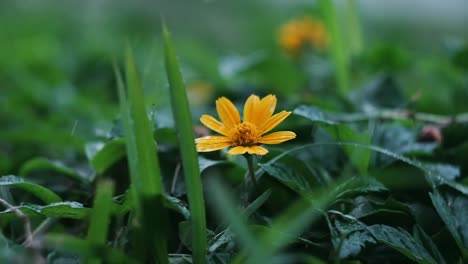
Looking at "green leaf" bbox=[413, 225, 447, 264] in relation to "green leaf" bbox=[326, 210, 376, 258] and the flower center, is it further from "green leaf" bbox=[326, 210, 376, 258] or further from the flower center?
the flower center

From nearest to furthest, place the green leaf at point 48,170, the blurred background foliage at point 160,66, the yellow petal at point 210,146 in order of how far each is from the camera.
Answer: the yellow petal at point 210,146 → the green leaf at point 48,170 → the blurred background foliage at point 160,66

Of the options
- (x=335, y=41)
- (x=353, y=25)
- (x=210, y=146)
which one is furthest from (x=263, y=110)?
(x=353, y=25)

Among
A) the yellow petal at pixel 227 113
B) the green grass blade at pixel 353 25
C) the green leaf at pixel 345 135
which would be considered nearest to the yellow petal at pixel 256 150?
the yellow petal at pixel 227 113

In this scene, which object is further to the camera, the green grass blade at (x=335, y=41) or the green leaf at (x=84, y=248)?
the green grass blade at (x=335, y=41)

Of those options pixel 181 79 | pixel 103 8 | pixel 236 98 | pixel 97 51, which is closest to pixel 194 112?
pixel 236 98

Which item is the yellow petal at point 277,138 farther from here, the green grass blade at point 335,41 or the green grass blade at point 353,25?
the green grass blade at point 353,25

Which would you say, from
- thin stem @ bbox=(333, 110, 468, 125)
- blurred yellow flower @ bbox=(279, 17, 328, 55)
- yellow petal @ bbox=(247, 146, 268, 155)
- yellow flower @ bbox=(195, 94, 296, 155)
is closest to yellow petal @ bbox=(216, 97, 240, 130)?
yellow flower @ bbox=(195, 94, 296, 155)

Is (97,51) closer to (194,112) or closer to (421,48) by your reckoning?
(194,112)

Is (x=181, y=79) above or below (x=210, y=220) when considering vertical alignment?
above
